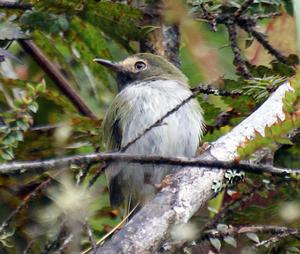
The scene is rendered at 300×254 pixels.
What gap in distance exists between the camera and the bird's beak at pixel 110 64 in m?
5.02

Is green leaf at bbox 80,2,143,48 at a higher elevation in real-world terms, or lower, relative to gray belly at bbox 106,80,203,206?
higher

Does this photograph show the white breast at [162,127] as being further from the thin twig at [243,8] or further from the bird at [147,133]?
the thin twig at [243,8]

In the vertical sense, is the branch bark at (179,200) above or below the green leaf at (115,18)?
below

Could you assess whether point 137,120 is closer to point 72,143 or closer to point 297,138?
point 72,143

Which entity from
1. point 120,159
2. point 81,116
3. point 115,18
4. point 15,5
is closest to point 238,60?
point 115,18

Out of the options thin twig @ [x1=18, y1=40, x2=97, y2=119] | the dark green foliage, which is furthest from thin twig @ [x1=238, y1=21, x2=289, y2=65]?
thin twig @ [x1=18, y1=40, x2=97, y2=119]

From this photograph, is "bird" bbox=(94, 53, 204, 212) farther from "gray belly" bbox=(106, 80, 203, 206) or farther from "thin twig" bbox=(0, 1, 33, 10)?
"thin twig" bbox=(0, 1, 33, 10)

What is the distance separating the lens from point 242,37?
5.00m

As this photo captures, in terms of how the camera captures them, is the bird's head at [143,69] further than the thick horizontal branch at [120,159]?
Yes

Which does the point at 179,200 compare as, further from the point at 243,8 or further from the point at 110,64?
the point at 110,64

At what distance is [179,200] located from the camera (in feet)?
10.6

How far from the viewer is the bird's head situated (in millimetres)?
5316

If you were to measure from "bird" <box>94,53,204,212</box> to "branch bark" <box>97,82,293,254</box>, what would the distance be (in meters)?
1.14

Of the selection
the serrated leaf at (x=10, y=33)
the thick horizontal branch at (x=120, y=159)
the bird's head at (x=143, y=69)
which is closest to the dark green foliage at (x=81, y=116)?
the serrated leaf at (x=10, y=33)
